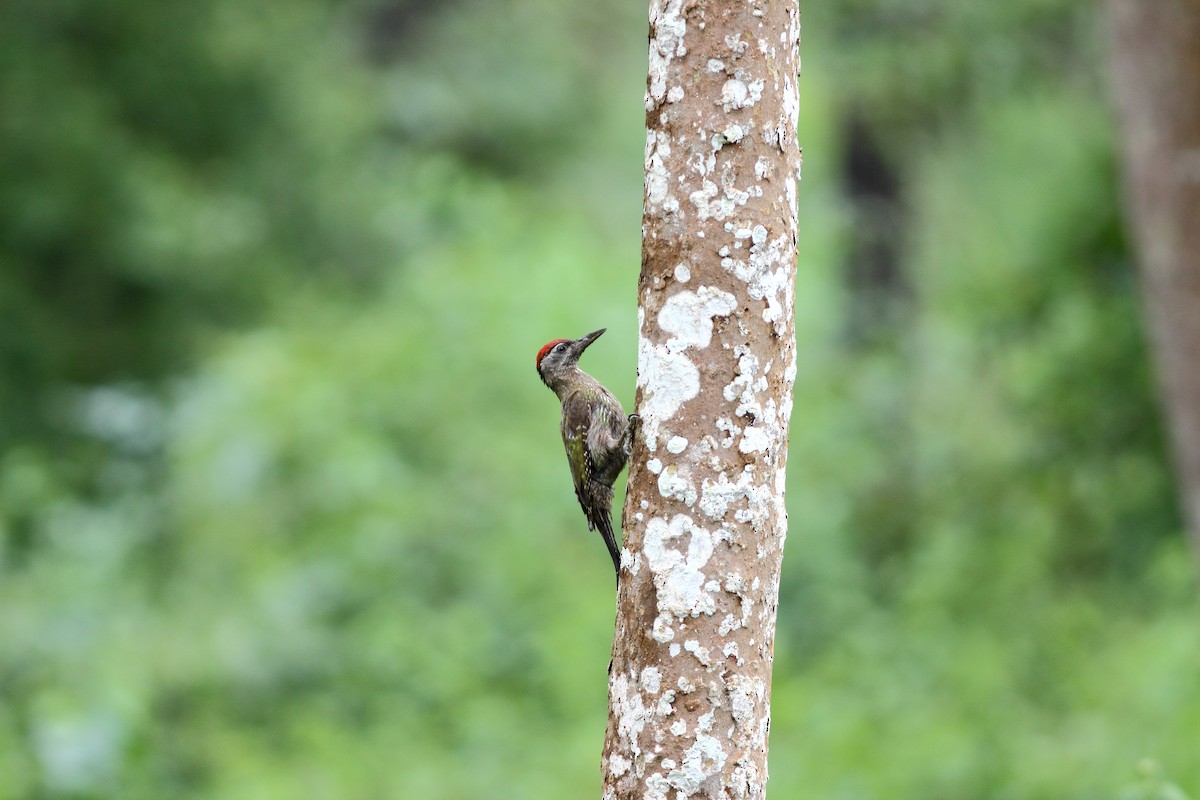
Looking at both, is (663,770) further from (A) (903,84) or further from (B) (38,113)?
(B) (38,113)

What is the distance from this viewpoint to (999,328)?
9516 millimetres

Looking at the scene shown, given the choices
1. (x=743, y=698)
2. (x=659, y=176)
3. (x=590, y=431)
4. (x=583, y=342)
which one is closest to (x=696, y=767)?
(x=743, y=698)

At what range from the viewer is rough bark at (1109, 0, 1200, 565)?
5414mm

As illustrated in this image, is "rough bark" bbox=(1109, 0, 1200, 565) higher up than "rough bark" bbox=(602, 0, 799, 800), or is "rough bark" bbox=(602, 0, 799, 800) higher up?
"rough bark" bbox=(1109, 0, 1200, 565)

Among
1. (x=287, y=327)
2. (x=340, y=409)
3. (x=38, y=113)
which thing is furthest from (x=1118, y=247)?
(x=38, y=113)

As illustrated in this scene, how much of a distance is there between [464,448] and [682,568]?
8.97 m

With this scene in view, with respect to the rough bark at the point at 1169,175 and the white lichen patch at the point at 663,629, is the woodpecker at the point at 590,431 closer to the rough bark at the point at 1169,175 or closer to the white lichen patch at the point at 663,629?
the white lichen patch at the point at 663,629

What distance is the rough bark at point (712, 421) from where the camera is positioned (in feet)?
8.78

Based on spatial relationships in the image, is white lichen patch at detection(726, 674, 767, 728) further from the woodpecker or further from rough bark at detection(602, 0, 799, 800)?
the woodpecker

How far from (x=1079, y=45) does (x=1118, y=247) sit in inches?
72.6

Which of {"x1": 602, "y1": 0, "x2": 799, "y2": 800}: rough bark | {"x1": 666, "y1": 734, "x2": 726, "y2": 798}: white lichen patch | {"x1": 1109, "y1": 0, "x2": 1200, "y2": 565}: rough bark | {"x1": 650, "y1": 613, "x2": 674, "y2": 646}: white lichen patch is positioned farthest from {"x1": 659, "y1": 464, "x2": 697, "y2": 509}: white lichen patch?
{"x1": 1109, "y1": 0, "x2": 1200, "y2": 565}: rough bark

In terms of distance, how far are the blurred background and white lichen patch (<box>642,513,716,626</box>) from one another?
426cm

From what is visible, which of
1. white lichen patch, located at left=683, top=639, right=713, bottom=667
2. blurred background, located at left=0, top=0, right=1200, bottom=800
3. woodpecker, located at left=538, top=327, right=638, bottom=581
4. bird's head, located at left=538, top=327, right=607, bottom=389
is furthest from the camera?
blurred background, located at left=0, top=0, right=1200, bottom=800

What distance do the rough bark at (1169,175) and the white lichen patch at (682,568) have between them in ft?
12.2
